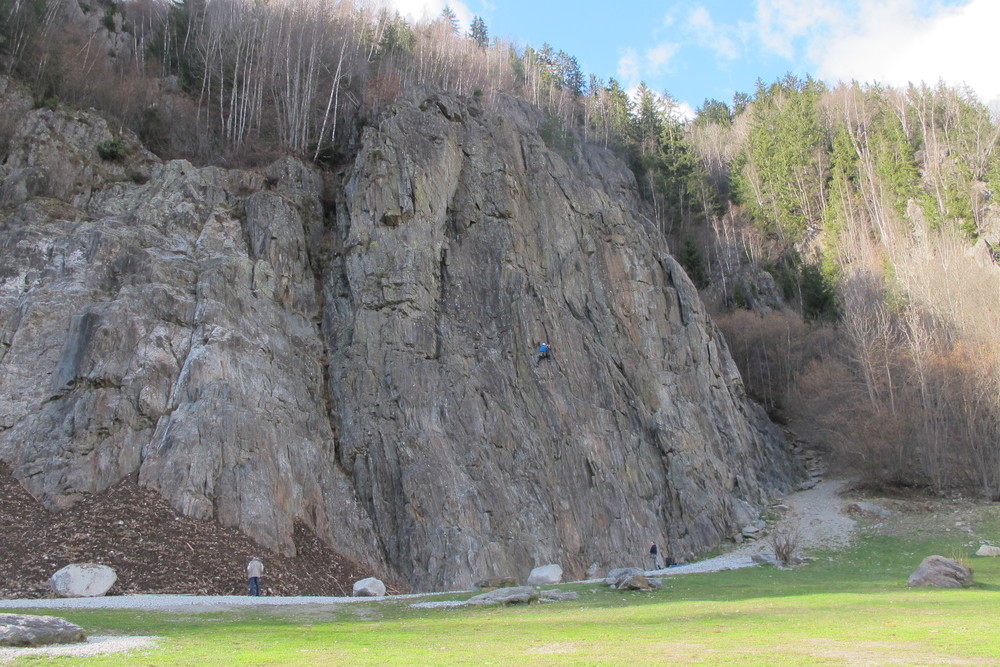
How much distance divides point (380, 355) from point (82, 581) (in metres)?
15.6

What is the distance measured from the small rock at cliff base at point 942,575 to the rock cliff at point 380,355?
40.5 ft

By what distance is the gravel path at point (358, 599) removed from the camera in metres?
9.99

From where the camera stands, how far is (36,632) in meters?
9.93

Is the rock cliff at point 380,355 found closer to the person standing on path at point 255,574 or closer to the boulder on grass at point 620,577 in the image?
the person standing on path at point 255,574

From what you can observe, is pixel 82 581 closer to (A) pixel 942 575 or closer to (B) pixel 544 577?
(B) pixel 544 577

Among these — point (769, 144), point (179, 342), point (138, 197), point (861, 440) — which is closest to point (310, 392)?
point (179, 342)

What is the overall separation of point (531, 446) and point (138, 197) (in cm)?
2268

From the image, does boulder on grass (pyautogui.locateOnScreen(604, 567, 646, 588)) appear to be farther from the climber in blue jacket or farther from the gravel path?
the climber in blue jacket

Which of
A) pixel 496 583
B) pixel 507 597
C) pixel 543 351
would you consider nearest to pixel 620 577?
pixel 496 583

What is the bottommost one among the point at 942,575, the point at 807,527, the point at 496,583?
the point at 807,527

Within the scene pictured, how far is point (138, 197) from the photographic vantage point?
33062 millimetres

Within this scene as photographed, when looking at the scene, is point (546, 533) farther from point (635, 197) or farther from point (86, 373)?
point (635, 197)

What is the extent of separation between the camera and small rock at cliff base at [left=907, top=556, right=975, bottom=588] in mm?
19203

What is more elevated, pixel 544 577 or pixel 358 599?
pixel 358 599
